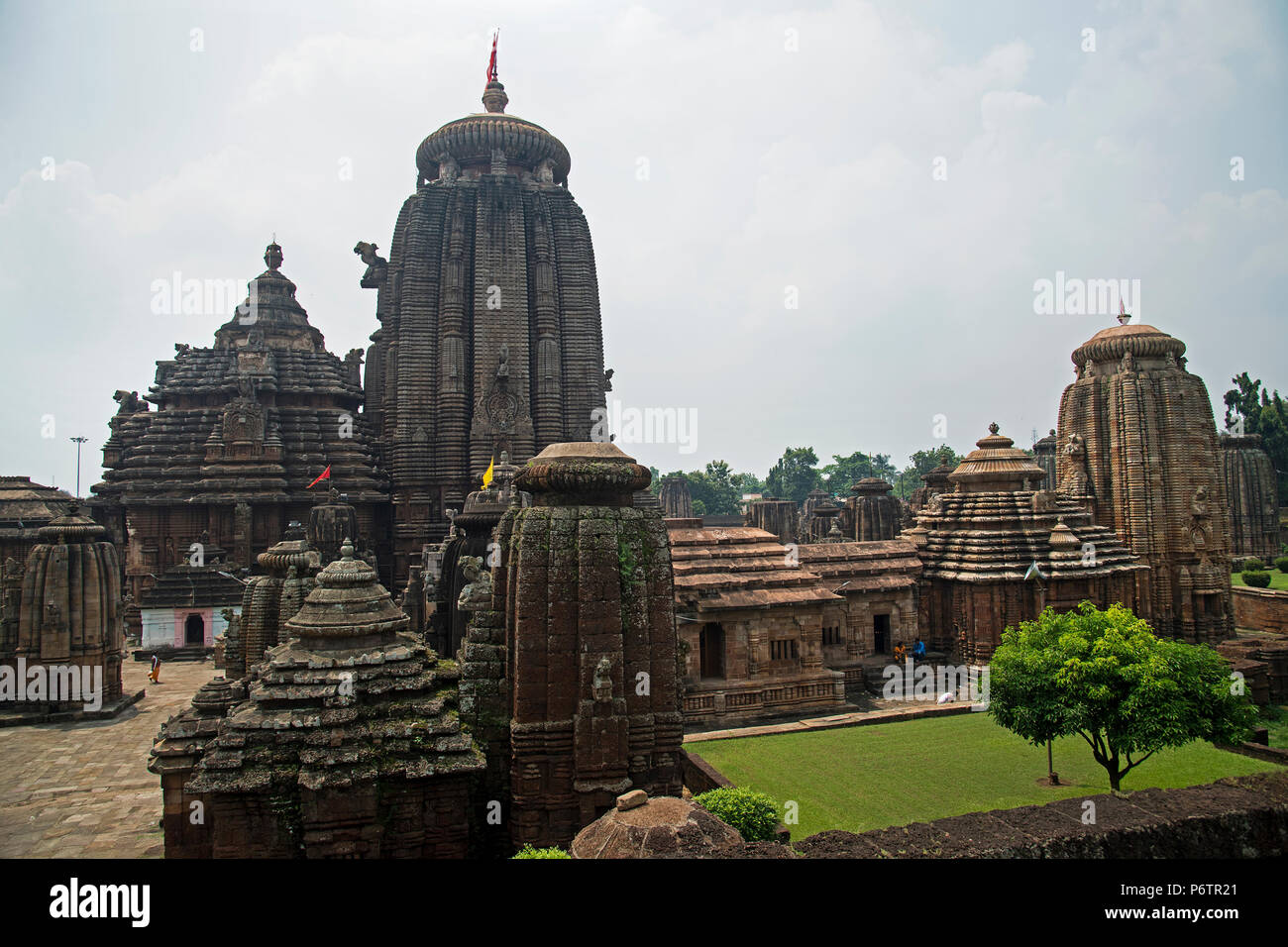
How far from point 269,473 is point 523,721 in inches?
1203

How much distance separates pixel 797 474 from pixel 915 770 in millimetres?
108578

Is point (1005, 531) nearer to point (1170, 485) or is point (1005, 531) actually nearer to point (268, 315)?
point (1170, 485)

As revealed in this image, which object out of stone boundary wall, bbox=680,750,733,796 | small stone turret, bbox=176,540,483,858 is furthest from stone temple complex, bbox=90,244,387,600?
small stone turret, bbox=176,540,483,858

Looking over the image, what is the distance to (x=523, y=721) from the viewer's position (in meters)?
9.74

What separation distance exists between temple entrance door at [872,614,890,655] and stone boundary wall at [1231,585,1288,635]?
20561 mm

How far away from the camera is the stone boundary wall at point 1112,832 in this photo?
6.94 m

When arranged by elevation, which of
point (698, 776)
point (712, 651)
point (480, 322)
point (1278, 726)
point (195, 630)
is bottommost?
point (1278, 726)

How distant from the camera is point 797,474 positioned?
402 feet

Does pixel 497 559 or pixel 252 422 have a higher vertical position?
pixel 252 422

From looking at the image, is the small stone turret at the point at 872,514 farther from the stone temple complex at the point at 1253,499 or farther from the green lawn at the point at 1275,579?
the stone temple complex at the point at 1253,499

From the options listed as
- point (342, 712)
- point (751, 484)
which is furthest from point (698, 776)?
point (751, 484)

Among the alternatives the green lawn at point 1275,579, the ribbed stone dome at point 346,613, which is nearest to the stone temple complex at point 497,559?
the ribbed stone dome at point 346,613

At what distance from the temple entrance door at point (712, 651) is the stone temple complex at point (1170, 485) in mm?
20878

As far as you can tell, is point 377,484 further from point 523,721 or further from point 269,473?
point 523,721
